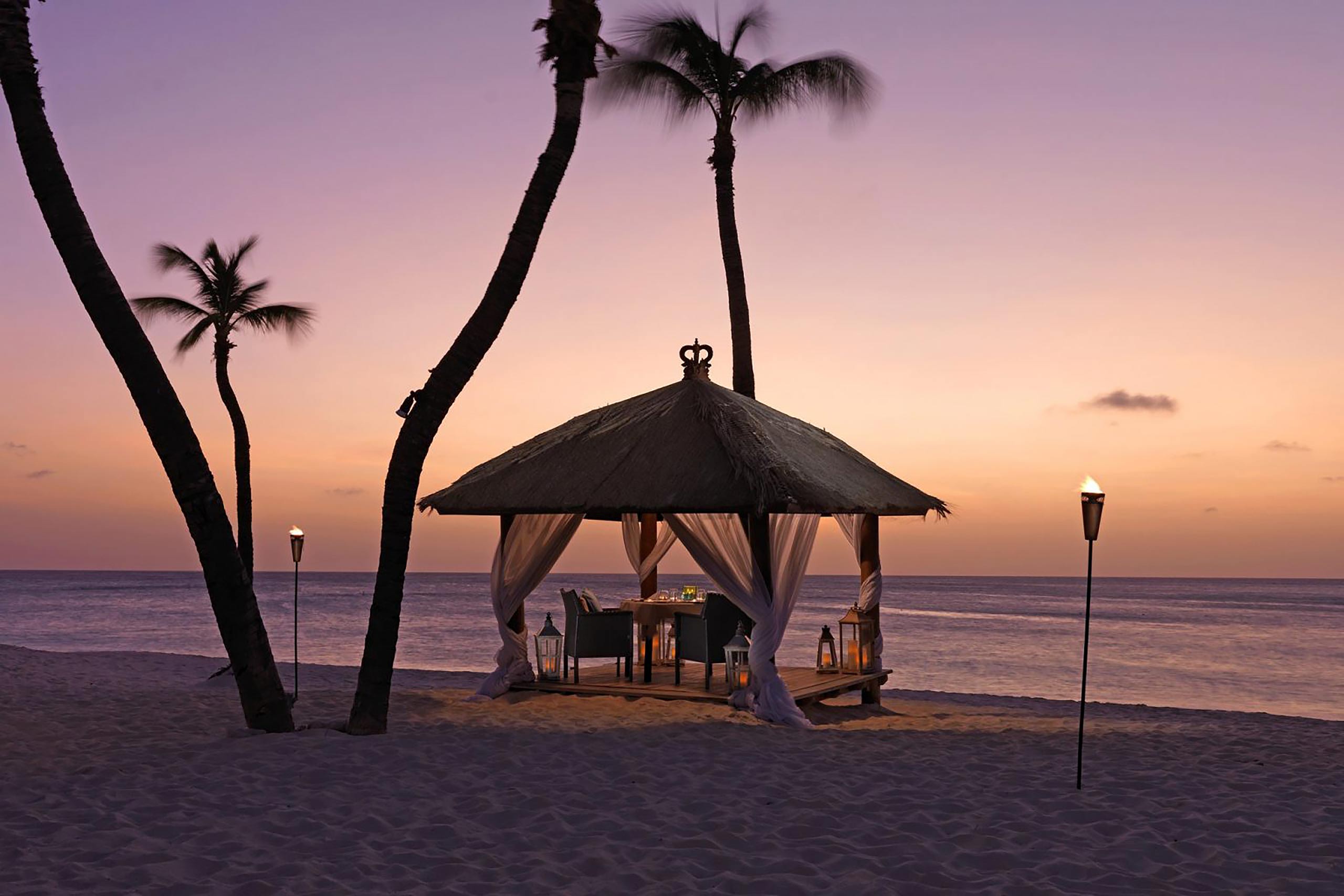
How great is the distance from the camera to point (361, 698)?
8555 mm

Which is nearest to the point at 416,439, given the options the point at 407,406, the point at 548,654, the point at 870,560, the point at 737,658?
the point at 407,406

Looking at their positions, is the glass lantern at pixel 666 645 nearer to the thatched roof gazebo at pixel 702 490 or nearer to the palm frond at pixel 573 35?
the thatched roof gazebo at pixel 702 490

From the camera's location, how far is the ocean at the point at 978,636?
64.3 feet

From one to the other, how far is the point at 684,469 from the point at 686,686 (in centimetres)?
259

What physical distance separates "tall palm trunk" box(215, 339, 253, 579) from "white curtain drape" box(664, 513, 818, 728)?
6848 mm

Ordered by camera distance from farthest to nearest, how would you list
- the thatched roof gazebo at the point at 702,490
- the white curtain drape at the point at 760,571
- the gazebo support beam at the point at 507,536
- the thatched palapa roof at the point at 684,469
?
the gazebo support beam at the point at 507,536 → the white curtain drape at the point at 760,571 → the thatched roof gazebo at the point at 702,490 → the thatched palapa roof at the point at 684,469

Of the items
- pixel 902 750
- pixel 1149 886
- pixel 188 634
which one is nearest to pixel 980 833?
pixel 1149 886

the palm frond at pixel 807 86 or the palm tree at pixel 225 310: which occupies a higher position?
the palm frond at pixel 807 86

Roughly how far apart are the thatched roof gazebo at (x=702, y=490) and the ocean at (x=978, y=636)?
8.00 meters

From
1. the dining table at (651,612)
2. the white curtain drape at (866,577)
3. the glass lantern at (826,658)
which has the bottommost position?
the glass lantern at (826,658)

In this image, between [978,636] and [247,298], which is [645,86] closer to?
[247,298]

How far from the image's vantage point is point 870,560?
11.8 metres

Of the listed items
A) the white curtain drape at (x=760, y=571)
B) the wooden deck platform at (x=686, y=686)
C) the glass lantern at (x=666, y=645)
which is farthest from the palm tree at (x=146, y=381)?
the glass lantern at (x=666, y=645)

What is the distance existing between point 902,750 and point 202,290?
1067cm
